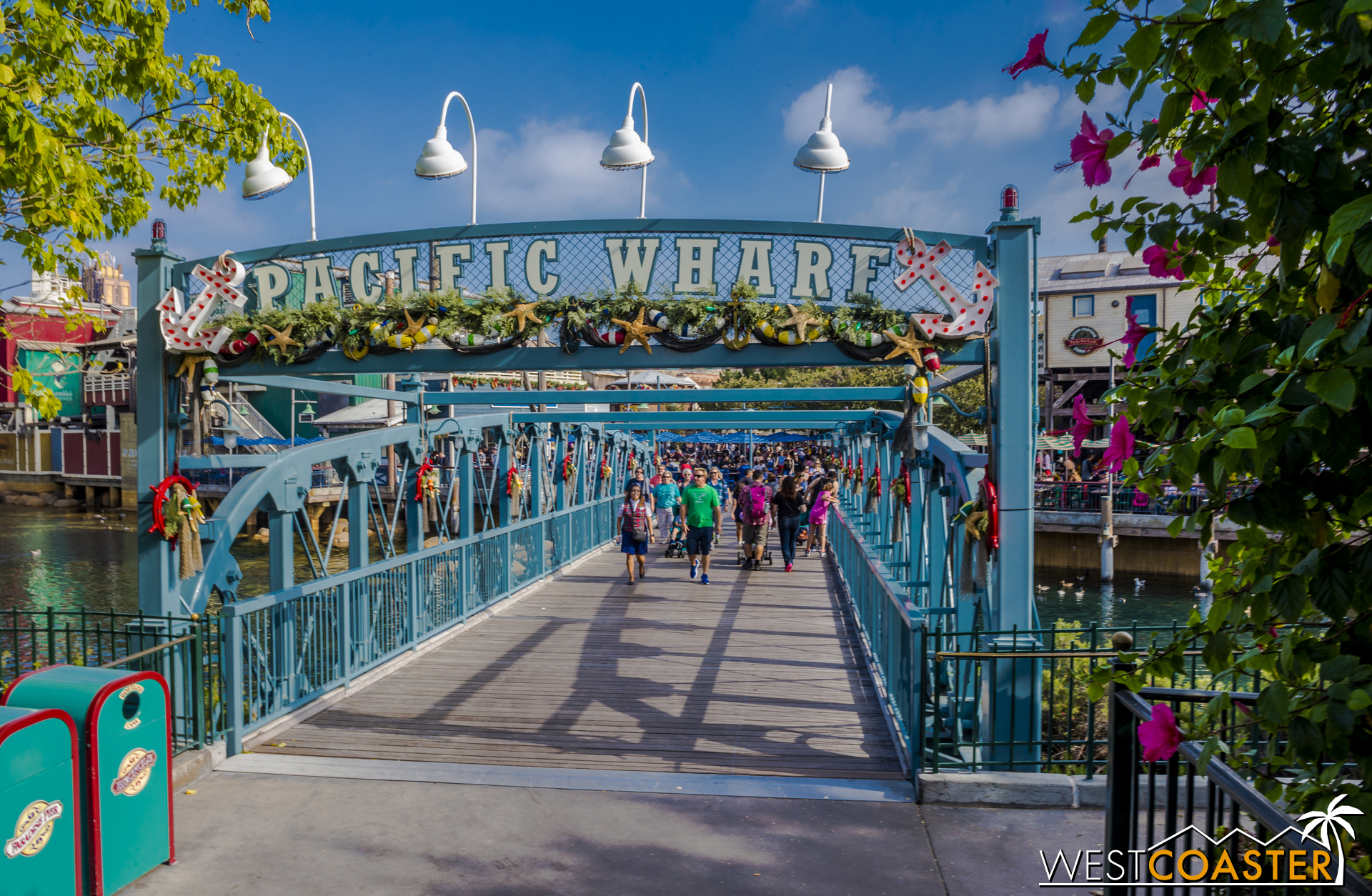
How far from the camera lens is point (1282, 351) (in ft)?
5.85

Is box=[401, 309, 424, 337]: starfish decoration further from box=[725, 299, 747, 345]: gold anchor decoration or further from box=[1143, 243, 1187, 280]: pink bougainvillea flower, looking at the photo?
box=[1143, 243, 1187, 280]: pink bougainvillea flower

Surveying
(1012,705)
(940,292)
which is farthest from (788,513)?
(1012,705)

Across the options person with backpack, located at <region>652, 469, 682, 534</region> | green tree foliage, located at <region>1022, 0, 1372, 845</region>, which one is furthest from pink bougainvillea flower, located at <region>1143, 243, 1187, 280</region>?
person with backpack, located at <region>652, 469, 682, 534</region>

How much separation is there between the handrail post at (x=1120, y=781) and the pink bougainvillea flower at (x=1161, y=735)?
2.60 ft

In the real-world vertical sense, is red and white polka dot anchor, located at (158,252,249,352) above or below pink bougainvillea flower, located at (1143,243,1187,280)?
above

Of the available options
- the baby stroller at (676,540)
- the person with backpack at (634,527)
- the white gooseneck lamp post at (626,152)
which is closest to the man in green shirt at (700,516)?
the person with backpack at (634,527)

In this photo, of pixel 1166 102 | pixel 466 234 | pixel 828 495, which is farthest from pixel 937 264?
pixel 828 495

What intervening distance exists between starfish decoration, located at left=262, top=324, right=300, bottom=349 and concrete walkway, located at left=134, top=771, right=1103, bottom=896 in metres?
3.27

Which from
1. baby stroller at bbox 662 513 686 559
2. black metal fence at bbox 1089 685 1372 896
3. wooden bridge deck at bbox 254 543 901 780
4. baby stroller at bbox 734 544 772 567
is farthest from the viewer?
baby stroller at bbox 662 513 686 559

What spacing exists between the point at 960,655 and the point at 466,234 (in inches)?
185

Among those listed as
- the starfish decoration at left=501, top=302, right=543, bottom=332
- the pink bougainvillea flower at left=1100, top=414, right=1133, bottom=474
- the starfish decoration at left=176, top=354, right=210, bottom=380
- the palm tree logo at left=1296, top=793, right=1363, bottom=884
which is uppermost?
the starfish decoration at left=501, top=302, right=543, bottom=332

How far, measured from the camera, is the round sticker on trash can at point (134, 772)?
419 centimetres

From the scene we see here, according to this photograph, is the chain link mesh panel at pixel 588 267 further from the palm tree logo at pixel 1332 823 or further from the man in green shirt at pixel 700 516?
the man in green shirt at pixel 700 516

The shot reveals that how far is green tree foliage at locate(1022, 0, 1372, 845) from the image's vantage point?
5.05 feet
